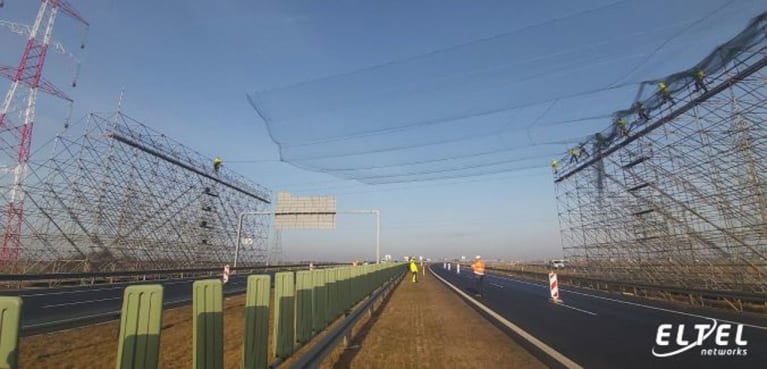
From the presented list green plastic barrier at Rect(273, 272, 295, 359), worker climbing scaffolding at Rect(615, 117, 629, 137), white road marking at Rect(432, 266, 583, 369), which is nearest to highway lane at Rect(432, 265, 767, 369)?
white road marking at Rect(432, 266, 583, 369)

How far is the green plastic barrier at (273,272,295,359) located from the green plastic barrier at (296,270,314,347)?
374 millimetres

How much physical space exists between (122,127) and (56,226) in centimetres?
928

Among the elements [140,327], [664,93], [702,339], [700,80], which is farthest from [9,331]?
[664,93]

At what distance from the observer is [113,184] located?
105 feet

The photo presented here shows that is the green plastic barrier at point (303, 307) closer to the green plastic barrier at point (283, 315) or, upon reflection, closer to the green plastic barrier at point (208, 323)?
the green plastic barrier at point (283, 315)

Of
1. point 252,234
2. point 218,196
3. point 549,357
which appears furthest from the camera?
point 252,234

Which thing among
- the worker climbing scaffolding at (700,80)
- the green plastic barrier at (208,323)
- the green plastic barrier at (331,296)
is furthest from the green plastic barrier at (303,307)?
the worker climbing scaffolding at (700,80)

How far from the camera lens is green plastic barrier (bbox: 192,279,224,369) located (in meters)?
3.30

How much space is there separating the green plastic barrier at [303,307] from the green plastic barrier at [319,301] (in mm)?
280

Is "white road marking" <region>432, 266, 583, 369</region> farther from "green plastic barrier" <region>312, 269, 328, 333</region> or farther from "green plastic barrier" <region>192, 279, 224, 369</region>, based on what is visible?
"green plastic barrier" <region>192, 279, 224, 369</region>

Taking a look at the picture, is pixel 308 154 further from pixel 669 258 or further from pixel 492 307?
pixel 669 258

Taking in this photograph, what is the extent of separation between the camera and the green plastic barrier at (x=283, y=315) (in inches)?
192

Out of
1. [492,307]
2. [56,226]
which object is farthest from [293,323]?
[56,226]

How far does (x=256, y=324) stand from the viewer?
4.23 m
